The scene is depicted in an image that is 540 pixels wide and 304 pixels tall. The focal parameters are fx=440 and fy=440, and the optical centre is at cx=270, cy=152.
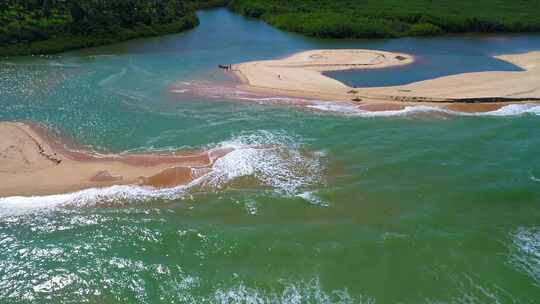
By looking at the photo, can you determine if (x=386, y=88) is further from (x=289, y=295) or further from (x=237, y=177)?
(x=289, y=295)

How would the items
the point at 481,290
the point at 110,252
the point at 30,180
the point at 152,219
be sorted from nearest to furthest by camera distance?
the point at 481,290
the point at 110,252
the point at 152,219
the point at 30,180

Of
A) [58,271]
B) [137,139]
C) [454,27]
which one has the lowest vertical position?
[58,271]

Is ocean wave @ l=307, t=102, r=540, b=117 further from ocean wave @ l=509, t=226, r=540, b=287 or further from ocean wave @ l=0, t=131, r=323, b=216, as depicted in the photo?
ocean wave @ l=509, t=226, r=540, b=287

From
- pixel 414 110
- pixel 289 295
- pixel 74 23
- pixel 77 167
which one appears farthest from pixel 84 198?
pixel 74 23

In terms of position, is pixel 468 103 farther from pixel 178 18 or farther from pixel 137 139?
pixel 178 18

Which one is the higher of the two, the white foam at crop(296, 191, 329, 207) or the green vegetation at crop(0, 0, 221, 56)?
the green vegetation at crop(0, 0, 221, 56)

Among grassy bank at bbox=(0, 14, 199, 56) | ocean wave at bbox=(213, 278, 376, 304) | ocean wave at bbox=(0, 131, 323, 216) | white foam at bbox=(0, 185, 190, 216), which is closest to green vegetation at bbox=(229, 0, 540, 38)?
grassy bank at bbox=(0, 14, 199, 56)

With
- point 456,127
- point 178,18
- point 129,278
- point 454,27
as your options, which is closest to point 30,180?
point 129,278

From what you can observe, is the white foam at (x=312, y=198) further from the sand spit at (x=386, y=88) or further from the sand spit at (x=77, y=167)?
the sand spit at (x=386, y=88)
